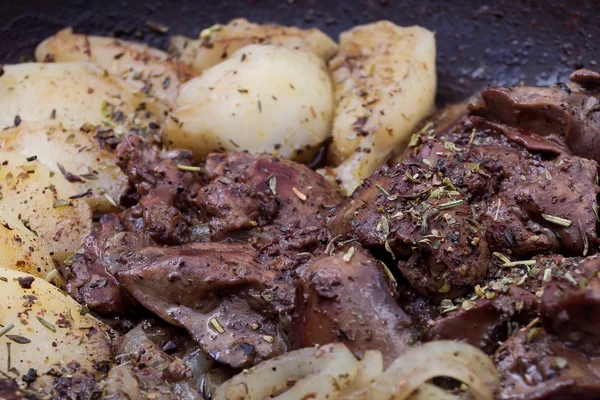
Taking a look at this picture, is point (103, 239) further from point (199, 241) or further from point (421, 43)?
point (421, 43)

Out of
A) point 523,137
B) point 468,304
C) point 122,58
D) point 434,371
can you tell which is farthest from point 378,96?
point 434,371

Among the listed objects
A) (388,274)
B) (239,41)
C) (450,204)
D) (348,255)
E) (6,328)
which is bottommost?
(6,328)

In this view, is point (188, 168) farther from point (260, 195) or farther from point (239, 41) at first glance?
point (239, 41)

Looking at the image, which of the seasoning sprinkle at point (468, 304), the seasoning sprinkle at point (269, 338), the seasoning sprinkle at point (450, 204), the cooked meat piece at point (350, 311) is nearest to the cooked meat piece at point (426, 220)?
the seasoning sprinkle at point (450, 204)

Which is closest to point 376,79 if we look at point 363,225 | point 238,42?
point 238,42

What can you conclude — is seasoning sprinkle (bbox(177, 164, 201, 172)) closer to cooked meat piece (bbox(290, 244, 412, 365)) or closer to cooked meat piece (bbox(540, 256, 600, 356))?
cooked meat piece (bbox(290, 244, 412, 365))

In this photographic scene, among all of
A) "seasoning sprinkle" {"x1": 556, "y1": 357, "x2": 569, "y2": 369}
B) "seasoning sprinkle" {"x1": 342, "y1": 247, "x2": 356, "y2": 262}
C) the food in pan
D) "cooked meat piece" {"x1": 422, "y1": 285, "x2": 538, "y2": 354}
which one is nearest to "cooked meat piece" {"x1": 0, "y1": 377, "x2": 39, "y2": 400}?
the food in pan
